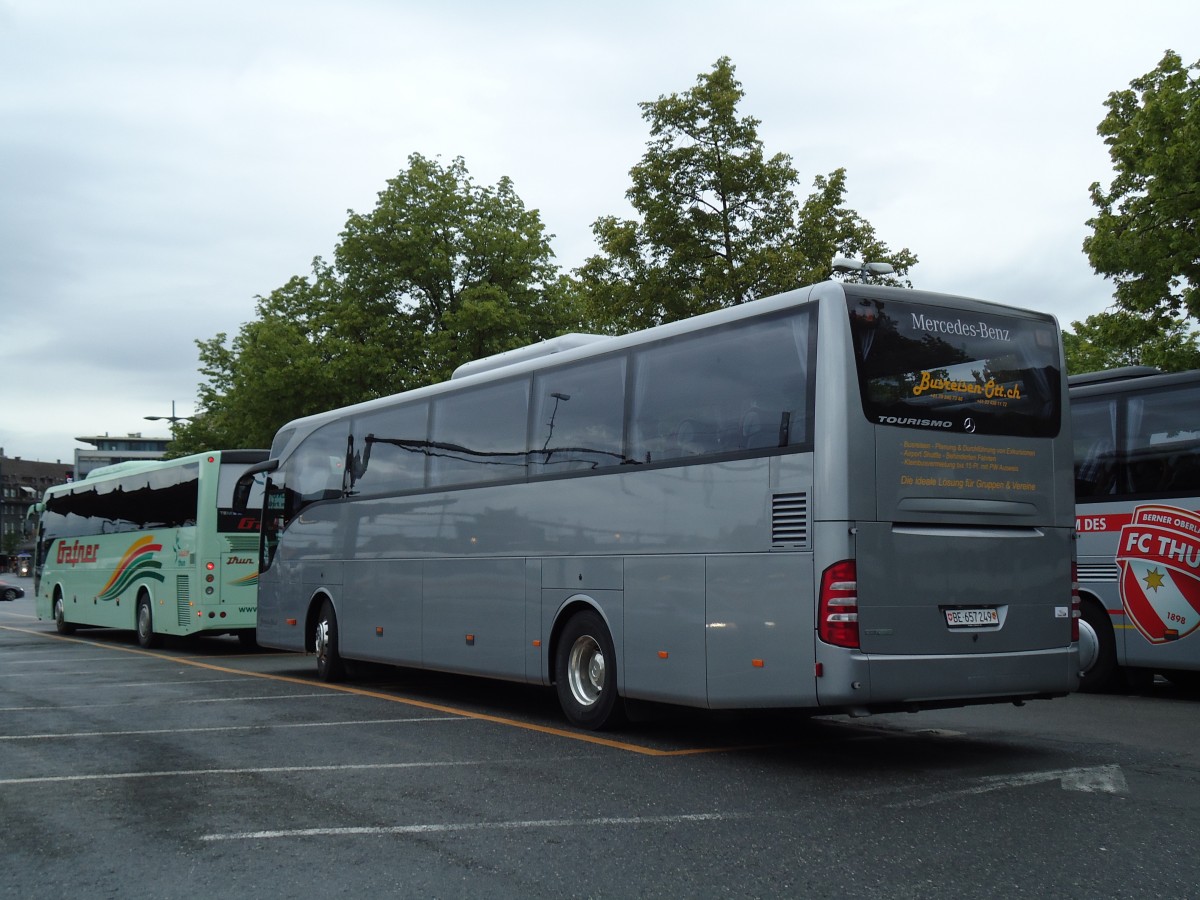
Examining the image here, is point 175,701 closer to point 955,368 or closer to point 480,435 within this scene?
point 480,435

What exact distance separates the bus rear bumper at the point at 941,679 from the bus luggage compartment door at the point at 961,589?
0.08m

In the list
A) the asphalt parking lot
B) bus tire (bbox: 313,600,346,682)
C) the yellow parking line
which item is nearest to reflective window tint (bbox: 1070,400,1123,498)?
the asphalt parking lot

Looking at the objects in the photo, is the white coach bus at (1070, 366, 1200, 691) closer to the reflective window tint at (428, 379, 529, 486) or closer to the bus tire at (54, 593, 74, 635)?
the reflective window tint at (428, 379, 529, 486)

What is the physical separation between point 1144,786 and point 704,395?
13.1 feet

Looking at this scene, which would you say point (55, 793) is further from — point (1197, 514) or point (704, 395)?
point (1197, 514)

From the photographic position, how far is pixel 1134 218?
21.5 m

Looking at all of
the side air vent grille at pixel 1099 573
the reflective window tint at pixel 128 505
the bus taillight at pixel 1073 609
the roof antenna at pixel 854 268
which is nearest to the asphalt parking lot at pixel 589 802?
the bus taillight at pixel 1073 609

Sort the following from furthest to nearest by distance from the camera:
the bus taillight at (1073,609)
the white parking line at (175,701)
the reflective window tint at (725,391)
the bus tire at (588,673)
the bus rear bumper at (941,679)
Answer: the white parking line at (175,701), the bus tire at (588,673), the bus taillight at (1073,609), the reflective window tint at (725,391), the bus rear bumper at (941,679)

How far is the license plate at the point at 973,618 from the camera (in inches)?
349

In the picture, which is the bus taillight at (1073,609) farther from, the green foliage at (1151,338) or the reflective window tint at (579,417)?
the green foliage at (1151,338)

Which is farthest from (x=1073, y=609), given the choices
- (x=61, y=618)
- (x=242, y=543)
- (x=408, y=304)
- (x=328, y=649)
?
(x=408, y=304)

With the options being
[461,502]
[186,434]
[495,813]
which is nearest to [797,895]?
[495,813]

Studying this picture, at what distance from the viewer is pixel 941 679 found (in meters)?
8.73

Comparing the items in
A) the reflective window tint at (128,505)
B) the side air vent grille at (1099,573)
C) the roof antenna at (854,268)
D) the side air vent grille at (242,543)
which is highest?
the roof antenna at (854,268)
